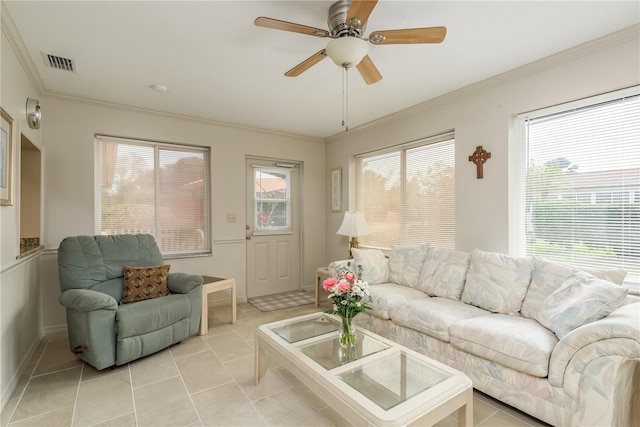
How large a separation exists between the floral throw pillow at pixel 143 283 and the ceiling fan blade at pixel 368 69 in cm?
263

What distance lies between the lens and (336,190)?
4938 millimetres

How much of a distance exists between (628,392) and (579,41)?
2.31m

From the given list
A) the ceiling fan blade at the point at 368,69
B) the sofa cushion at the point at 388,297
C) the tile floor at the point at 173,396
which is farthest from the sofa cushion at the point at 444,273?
the ceiling fan blade at the point at 368,69

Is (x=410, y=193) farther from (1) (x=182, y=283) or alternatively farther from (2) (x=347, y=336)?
(1) (x=182, y=283)

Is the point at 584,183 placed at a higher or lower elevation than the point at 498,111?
lower

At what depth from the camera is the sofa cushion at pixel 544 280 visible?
7.23ft

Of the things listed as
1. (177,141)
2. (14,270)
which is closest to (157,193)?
(177,141)

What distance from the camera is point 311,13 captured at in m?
1.94

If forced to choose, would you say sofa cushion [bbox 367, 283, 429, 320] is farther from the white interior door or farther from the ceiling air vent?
the ceiling air vent

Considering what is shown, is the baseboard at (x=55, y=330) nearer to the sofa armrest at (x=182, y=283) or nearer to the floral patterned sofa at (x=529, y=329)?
the sofa armrest at (x=182, y=283)

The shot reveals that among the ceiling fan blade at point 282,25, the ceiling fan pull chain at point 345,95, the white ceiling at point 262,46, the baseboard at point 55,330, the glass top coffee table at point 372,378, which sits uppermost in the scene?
the white ceiling at point 262,46

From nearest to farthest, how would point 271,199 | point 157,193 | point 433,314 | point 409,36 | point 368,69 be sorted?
Answer: point 409,36, point 368,69, point 433,314, point 157,193, point 271,199

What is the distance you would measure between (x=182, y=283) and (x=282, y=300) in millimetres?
1750

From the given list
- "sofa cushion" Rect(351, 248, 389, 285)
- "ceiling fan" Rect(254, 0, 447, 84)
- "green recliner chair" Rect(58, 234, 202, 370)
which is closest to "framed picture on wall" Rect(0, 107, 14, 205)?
"green recliner chair" Rect(58, 234, 202, 370)
